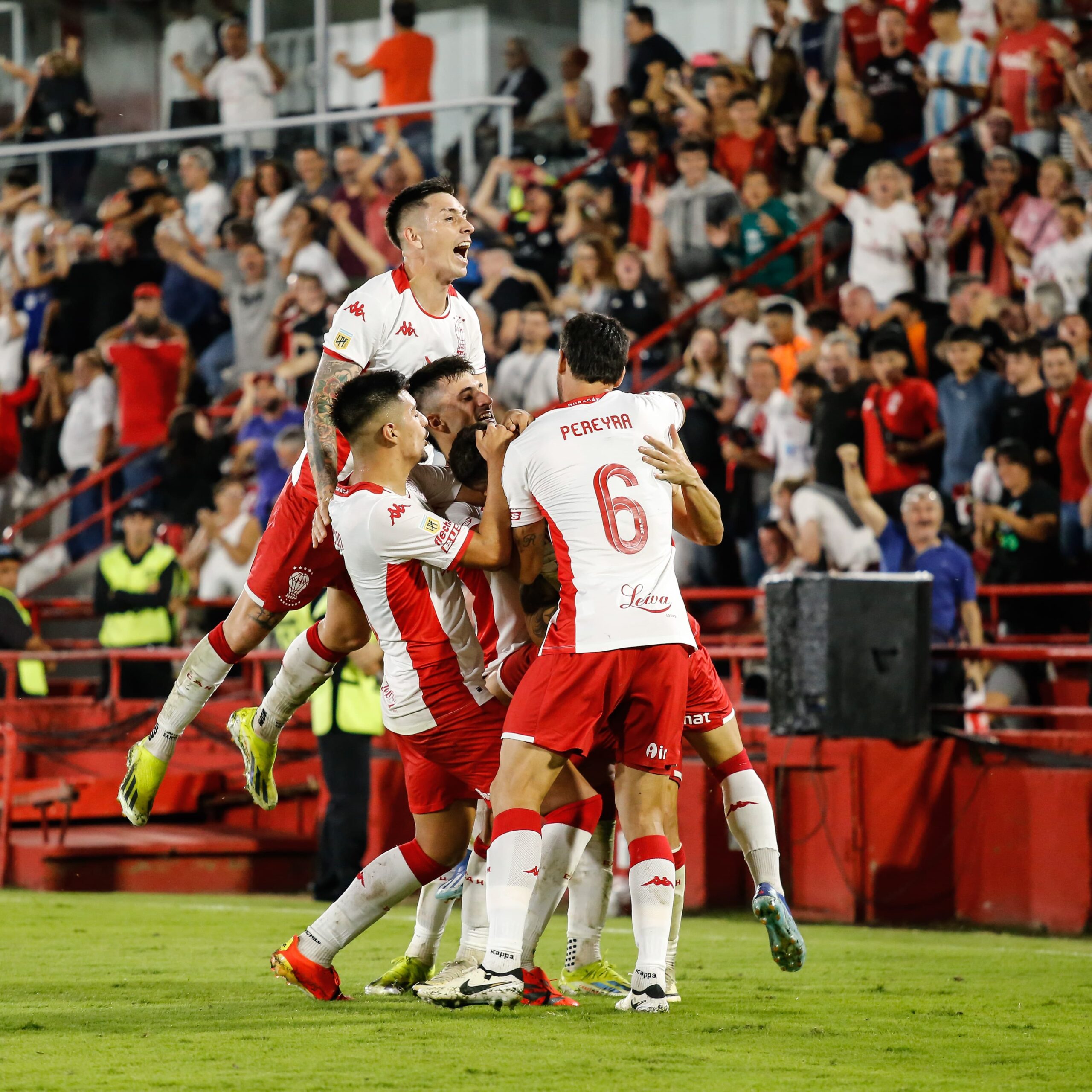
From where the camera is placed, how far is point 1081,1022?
20.6ft

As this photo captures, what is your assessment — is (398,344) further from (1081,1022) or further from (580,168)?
(580,168)

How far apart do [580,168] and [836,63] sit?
3813 mm

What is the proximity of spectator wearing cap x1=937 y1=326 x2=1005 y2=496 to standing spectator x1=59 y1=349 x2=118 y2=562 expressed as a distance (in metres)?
8.89

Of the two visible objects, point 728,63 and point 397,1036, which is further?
point 728,63

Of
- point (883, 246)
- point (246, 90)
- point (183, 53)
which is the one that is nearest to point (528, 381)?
point (883, 246)

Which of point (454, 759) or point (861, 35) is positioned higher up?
point (861, 35)

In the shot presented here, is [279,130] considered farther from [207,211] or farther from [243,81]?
[243,81]

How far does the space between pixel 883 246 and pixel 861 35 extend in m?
2.27

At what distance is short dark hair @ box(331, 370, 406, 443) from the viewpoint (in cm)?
659

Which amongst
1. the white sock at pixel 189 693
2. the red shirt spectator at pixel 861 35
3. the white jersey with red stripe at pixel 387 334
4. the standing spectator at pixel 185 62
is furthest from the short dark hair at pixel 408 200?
the standing spectator at pixel 185 62

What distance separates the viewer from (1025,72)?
43.8 ft

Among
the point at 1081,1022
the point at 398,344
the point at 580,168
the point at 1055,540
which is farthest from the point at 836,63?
the point at 1081,1022

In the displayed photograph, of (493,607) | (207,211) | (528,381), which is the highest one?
(207,211)

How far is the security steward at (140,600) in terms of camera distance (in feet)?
45.9
